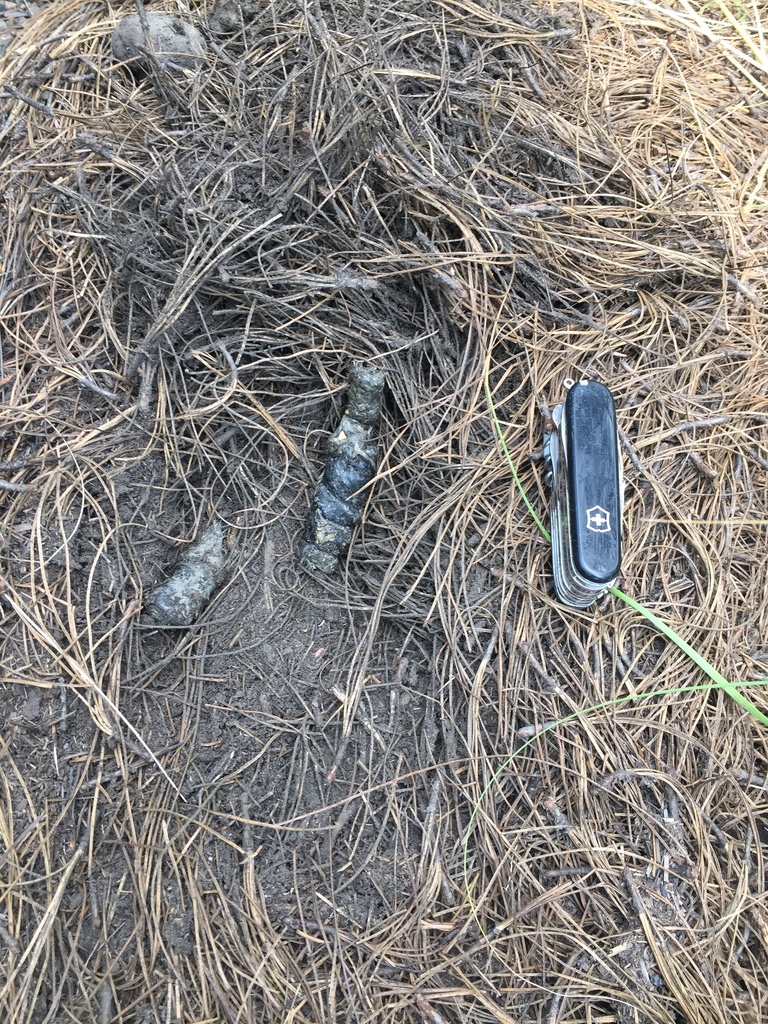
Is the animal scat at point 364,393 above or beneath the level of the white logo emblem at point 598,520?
above

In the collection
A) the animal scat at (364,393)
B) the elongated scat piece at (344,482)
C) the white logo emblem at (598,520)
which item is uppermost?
the animal scat at (364,393)

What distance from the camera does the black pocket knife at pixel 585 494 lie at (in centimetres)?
176

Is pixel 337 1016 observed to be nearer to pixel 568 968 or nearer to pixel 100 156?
pixel 568 968

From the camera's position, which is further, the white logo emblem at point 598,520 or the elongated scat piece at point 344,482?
the elongated scat piece at point 344,482

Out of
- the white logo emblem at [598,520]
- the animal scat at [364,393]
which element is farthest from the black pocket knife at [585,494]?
the animal scat at [364,393]

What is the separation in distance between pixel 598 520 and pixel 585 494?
88mm

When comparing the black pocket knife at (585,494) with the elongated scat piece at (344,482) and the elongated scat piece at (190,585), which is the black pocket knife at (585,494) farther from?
the elongated scat piece at (190,585)

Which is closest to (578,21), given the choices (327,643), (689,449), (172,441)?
(689,449)

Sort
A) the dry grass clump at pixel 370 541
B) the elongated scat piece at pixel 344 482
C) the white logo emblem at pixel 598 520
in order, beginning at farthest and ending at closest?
the elongated scat piece at pixel 344 482 < the white logo emblem at pixel 598 520 < the dry grass clump at pixel 370 541

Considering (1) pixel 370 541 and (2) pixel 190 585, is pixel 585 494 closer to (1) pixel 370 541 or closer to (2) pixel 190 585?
(1) pixel 370 541

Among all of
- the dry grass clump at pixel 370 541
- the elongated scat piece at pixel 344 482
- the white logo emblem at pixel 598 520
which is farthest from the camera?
the elongated scat piece at pixel 344 482

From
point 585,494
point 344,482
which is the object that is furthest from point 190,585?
point 585,494

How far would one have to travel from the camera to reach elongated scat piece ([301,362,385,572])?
190cm

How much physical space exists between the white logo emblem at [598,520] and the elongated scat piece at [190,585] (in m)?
1.17
